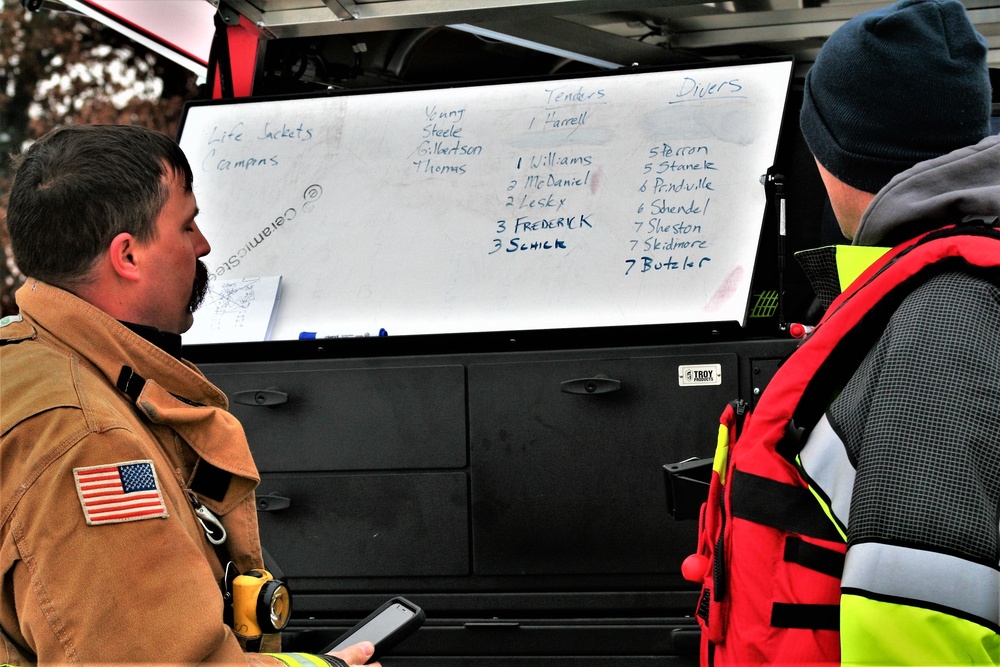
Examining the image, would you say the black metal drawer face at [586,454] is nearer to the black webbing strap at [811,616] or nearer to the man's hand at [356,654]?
the man's hand at [356,654]

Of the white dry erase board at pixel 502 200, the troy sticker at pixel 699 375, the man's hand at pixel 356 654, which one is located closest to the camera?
the man's hand at pixel 356 654

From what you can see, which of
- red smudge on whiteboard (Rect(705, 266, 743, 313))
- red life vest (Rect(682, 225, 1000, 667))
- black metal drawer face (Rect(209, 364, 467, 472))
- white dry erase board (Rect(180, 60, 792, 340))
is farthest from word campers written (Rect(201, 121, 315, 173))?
red life vest (Rect(682, 225, 1000, 667))

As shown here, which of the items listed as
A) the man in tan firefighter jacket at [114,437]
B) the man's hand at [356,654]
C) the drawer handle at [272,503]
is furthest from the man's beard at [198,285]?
the drawer handle at [272,503]

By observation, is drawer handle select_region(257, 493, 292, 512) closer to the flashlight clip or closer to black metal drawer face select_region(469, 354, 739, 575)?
black metal drawer face select_region(469, 354, 739, 575)

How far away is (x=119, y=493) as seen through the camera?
4.57ft

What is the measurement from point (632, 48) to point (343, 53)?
104 cm

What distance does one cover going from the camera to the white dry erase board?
2.83 metres

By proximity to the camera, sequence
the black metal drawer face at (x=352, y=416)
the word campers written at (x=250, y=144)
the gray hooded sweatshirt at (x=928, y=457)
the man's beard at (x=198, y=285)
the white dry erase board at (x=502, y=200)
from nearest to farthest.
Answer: the gray hooded sweatshirt at (x=928, y=457) → the man's beard at (x=198, y=285) → the black metal drawer face at (x=352, y=416) → the white dry erase board at (x=502, y=200) → the word campers written at (x=250, y=144)

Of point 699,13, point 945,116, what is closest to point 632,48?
point 699,13

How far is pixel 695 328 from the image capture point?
259 cm

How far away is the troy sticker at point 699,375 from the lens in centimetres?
254

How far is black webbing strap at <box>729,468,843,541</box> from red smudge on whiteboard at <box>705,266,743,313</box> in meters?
1.34

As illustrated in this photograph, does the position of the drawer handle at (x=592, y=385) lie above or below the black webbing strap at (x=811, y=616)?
below

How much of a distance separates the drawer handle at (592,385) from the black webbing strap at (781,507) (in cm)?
114
